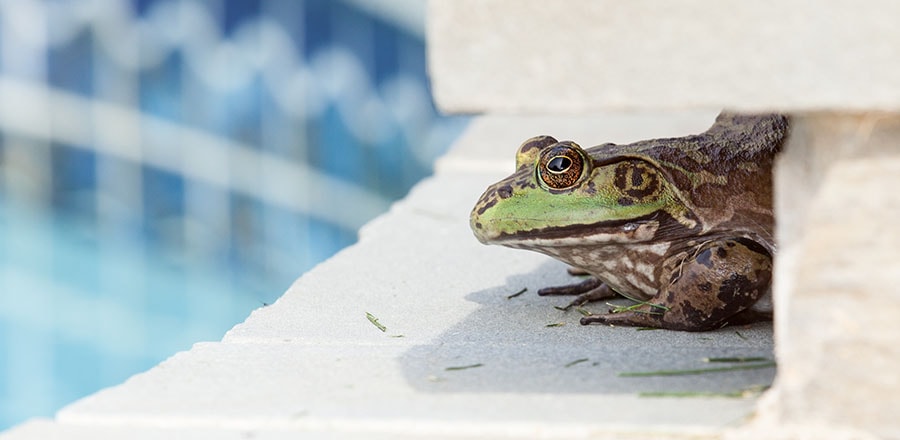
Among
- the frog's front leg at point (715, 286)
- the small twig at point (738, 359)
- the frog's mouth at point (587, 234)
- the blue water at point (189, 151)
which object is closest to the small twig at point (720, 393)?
the small twig at point (738, 359)

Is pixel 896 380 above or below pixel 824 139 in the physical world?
below

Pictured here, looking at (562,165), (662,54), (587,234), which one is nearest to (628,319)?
(587,234)

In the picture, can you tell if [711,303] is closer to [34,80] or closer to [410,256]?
[410,256]

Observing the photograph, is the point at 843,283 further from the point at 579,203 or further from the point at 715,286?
the point at 579,203

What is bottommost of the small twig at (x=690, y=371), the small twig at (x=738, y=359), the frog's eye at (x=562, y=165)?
the small twig at (x=690, y=371)

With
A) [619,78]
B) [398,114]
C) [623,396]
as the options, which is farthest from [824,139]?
[398,114]

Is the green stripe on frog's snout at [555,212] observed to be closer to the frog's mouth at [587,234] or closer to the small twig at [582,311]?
the frog's mouth at [587,234]

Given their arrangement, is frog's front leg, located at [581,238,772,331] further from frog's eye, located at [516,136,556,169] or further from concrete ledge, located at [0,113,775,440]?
frog's eye, located at [516,136,556,169]

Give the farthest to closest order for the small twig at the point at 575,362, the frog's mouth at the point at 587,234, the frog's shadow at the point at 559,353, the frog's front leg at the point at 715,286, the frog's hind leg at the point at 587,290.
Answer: the frog's hind leg at the point at 587,290 → the frog's mouth at the point at 587,234 → the frog's front leg at the point at 715,286 → the small twig at the point at 575,362 → the frog's shadow at the point at 559,353
